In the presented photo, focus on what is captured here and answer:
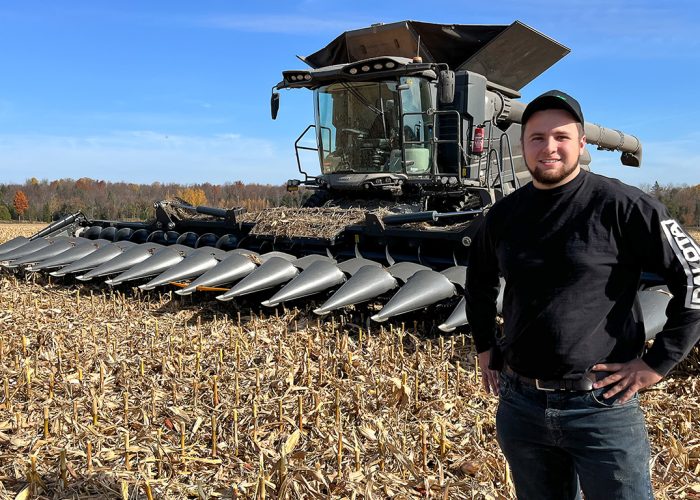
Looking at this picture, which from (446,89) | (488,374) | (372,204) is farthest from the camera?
(372,204)

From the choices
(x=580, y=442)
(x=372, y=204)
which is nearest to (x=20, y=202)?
(x=372, y=204)

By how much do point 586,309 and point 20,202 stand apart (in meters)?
59.8

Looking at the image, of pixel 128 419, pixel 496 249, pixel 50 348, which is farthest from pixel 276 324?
pixel 496 249

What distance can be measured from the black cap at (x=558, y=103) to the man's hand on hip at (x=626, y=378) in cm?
68

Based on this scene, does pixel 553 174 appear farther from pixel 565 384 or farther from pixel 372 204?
pixel 372 204

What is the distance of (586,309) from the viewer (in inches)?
67.7

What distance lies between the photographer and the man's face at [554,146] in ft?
5.68

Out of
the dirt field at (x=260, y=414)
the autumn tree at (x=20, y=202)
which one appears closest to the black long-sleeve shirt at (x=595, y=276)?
the dirt field at (x=260, y=414)

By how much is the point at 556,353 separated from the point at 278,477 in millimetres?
1378

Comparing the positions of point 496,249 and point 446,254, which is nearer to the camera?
point 496,249

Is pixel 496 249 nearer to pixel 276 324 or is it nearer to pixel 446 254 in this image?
pixel 276 324

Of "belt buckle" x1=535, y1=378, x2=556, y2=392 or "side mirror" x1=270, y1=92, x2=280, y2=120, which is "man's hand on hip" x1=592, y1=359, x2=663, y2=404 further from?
"side mirror" x1=270, y1=92, x2=280, y2=120

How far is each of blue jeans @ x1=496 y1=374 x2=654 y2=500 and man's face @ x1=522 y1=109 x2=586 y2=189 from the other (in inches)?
24.2

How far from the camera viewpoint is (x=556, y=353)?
1728 mm
